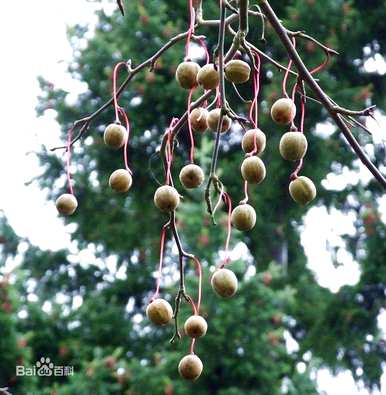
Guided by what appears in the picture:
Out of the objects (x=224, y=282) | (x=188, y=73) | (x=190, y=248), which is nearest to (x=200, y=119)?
(x=188, y=73)

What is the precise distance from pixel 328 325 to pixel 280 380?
1029 millimetres

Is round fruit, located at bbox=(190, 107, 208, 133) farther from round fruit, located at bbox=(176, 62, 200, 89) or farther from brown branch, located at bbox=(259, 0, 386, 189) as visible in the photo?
brown branch, located at bbox=(259, 0, 386, 189)

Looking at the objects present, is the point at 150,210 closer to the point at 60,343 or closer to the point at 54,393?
the point at 60,343

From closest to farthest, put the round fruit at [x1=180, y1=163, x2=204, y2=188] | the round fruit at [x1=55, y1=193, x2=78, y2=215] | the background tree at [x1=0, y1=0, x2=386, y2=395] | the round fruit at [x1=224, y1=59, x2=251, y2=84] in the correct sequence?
1. the round fruit at [x1=224, y1=59, x2=251, y2=84]
2. the round fruit at [x1=180, y1=163, x2=204, y2=188]
3. the round fruit at [x1=55, y1=193, x2=78, y2=215]
4. the background tree at [x1=0, y1=0, x2=386, y2=395]

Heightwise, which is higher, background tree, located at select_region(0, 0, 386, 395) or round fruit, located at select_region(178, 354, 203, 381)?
background tree, located at select_region(0, 0, 386, 395)

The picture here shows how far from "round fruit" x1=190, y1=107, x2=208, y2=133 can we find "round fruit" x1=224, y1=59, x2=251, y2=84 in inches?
4.4

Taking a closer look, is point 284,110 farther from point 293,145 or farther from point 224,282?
point 224,282

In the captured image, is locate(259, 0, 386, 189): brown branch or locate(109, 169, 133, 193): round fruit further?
locate(109, 169, 133, 193): round fruit

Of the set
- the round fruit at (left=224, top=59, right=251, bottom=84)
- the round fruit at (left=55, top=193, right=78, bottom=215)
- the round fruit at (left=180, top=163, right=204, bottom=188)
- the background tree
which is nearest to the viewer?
the round fruit at (left=224, top=59, right=251, bottom=84)

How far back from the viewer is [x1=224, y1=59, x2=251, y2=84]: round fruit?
990mm

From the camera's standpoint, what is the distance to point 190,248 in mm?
4535

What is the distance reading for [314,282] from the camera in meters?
6.04

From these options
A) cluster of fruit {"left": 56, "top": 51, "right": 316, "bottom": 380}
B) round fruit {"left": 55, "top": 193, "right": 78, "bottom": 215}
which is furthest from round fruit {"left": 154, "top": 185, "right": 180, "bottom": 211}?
round fruit {"left": 55, "top": 193, "right": 78, "bottom": 215}

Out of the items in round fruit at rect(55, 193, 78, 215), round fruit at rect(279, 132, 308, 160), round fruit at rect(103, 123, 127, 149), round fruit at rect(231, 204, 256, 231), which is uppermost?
round fruit at rect(103, 123, 127, 149)
